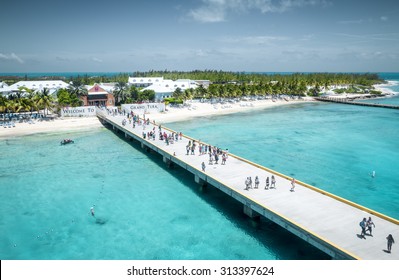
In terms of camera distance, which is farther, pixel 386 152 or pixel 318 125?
pixel 318 125

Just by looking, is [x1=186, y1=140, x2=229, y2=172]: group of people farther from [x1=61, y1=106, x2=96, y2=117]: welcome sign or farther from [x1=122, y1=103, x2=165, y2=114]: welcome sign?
→ [x1=61, y1=106, x2=96, y2=117]: welcome sign

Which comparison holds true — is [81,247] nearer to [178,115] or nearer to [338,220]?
[338,220]

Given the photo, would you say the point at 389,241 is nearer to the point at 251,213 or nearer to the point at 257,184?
the point at 251,213

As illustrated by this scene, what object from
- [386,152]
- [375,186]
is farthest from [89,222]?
[386,152]

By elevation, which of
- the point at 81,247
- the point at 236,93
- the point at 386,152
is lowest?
the point at 81,247

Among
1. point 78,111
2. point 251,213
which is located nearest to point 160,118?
point 78,111

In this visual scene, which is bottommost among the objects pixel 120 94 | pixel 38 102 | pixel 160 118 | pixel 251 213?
pixel 251 213

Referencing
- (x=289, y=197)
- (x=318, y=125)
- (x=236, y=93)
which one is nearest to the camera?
(x=289, y=197)

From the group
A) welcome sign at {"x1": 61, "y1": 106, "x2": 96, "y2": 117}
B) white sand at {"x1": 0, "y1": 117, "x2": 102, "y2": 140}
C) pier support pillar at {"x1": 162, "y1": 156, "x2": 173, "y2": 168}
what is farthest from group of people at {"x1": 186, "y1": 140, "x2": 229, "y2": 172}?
welcome sign at {"x1": 61, "y1": 106, "x2": 96, "y2": 117}
